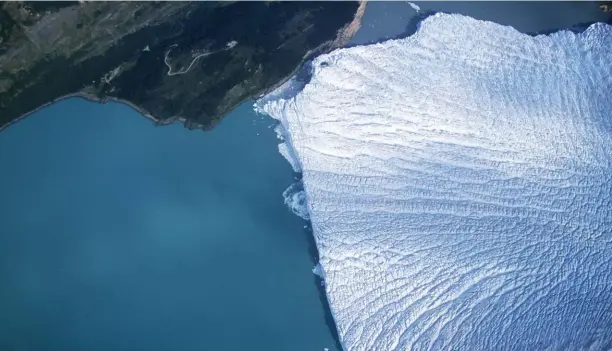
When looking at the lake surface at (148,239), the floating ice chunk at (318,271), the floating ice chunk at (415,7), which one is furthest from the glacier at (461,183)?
the lake surface at (148,239)

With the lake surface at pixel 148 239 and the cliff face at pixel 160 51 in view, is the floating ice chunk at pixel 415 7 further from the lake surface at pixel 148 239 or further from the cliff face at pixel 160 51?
the lake surface at pixel 148 239

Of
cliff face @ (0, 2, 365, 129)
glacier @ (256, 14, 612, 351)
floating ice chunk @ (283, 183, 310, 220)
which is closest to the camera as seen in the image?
glacier @ (256, 14, 612, 351)

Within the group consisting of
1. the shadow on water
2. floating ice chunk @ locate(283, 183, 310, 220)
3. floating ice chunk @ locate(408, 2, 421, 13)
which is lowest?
the shadow on water

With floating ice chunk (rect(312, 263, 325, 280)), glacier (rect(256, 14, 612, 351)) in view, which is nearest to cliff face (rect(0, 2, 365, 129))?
glacier (rect(256, 14, 612, 351))

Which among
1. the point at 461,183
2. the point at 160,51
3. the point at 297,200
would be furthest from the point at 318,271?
the point at 160,51

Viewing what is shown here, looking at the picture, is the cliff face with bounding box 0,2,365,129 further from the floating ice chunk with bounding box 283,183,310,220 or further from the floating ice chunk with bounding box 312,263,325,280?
the floating ice chunk with bounding box 312,263,325,280

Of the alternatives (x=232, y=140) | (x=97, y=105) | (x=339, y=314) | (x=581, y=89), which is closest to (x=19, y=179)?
(x=97, y=105)
